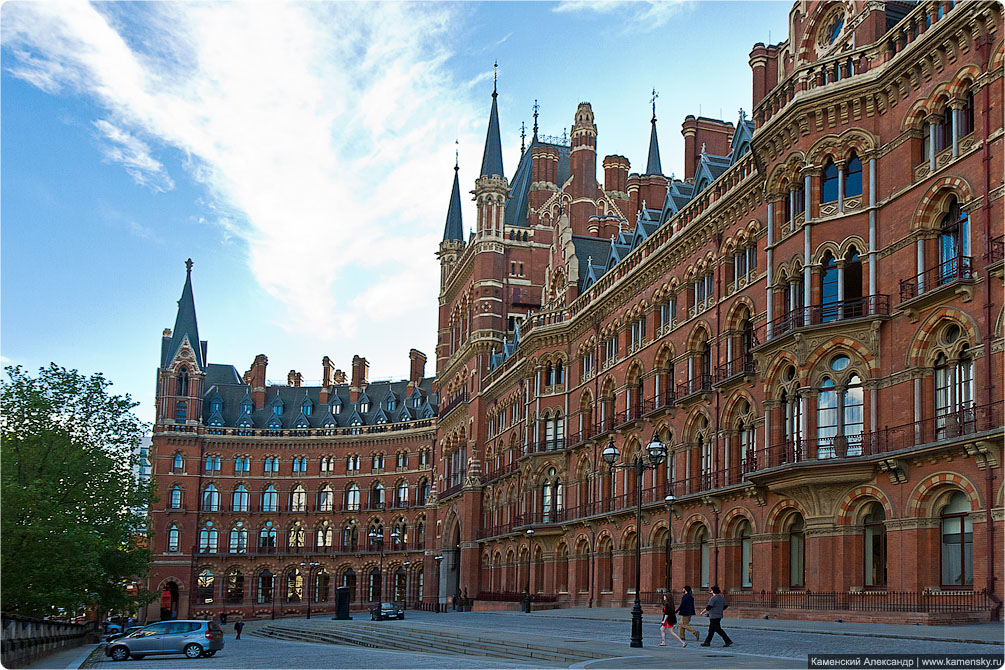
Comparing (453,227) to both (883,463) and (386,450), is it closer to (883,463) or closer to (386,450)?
(386,450)

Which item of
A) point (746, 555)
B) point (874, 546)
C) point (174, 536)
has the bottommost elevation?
point (174, 536)

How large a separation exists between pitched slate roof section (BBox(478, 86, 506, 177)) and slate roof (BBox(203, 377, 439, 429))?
3046cm

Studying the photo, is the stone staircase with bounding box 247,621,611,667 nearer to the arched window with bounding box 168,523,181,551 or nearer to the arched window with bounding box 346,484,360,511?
the arched window with bounding box 168,523,181,551

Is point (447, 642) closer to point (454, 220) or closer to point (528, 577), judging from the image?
point (528, 577)

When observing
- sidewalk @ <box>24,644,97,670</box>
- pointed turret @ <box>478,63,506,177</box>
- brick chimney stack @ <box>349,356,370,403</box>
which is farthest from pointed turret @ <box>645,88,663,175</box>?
brick chimney stack @ <box>349,356,370,403</box>

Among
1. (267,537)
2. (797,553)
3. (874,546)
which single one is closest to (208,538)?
(267,537)

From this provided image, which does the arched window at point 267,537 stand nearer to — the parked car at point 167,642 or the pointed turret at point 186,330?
the pointed turret at point 186,330

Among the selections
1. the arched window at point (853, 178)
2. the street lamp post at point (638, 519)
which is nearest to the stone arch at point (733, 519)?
the street lamp post at point (638, 519)

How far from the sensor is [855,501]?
1433 inches

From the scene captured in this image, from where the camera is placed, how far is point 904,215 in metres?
35.5

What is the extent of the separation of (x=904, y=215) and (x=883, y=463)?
7611 mm

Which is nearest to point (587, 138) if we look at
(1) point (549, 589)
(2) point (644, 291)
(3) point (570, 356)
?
(3) point (570, 356)

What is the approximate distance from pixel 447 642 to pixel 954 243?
19729 millimetres

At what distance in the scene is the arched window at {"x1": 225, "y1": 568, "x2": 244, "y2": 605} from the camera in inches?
4176
